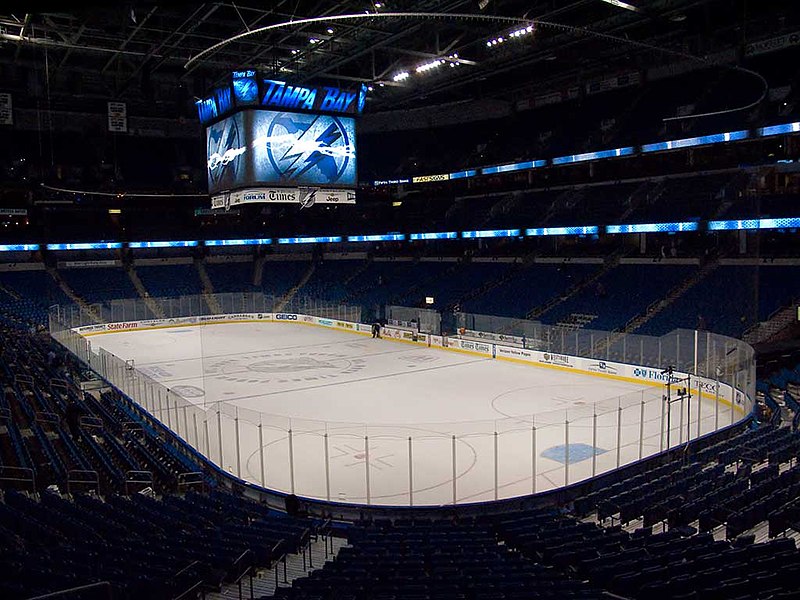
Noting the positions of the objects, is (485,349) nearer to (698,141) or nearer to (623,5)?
(698,141)

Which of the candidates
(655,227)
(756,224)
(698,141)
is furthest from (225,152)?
(698,141)

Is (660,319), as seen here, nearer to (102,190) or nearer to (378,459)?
(378,459)

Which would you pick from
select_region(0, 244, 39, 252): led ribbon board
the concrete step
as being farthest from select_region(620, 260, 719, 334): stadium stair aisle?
select_region(0, 244, 39, 252): led ribbon board

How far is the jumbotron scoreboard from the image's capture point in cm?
1836

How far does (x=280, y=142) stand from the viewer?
1856 cm

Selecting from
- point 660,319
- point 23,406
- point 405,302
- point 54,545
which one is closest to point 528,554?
point 54,545

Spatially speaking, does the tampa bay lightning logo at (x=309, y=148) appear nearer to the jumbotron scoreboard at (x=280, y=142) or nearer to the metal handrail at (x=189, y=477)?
the jumbotron scoreboard at (x=280, y=142)

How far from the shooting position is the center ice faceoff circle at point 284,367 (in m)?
25.9

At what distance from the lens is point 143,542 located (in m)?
8.41

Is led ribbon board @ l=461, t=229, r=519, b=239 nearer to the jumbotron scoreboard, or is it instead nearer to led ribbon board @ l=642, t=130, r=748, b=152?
led ribbon board @ l=642, t=130, r=748, b=152

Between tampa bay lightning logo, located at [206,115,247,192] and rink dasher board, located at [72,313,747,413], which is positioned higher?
tampa bay lightning logo, located at [206,115,247,192]

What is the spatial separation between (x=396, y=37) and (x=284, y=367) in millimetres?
14154

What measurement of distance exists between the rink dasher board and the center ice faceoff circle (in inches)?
211

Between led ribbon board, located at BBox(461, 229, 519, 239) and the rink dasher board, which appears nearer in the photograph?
the rink dasher board
